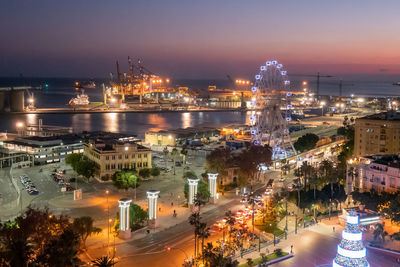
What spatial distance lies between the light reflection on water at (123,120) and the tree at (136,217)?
32654 millimetres

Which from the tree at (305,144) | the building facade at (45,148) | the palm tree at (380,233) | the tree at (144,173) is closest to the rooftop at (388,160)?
the palm tree at (380,233)

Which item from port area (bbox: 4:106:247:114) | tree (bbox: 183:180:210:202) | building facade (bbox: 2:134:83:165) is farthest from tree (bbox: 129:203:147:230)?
port area (bbox: 4:106:247:114)

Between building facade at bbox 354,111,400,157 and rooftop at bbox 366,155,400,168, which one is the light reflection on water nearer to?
building facade at bbox 354,111,400,157

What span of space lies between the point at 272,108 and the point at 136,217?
1580 centimetres

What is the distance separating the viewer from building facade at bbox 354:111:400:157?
25672 millimetres

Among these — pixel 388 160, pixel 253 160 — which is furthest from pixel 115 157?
pixel 388 160

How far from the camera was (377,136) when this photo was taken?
26.2 meters

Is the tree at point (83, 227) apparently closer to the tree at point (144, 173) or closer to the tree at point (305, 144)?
the tree at point (144, 173)

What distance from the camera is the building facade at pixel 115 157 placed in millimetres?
24078

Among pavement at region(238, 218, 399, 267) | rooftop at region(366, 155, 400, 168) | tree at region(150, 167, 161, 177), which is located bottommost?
pavement at region(238, 218, 399, 267)

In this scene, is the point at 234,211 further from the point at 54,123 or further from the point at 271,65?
the point at 54,123

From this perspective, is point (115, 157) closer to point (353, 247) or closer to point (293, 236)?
point (293, 236)

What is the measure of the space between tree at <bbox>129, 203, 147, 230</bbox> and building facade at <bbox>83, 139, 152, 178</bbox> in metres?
8.09

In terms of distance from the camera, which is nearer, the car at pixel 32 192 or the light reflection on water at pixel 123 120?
the car at pixel 32 192
